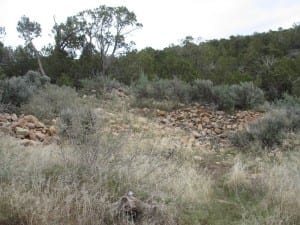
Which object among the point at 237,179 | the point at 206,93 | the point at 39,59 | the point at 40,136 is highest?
the point at 39,59

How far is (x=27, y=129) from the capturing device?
6.34 m

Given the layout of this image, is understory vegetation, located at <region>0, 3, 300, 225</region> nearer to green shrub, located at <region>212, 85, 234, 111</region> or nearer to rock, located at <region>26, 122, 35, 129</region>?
green shrub, located at <region>212, 85, 234, 111</region>

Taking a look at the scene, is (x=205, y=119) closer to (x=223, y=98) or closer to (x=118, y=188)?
(x=223, y=98)

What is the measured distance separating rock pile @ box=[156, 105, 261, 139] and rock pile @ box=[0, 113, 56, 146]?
2659mm

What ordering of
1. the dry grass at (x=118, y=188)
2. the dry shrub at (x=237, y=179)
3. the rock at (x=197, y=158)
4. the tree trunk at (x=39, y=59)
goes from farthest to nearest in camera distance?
the tree trunk at (x=39, y=59) → the rock at (x=197, y=158) → the dry shrub at (x=237, y=179) → the dry grass at (x=118, y=188)

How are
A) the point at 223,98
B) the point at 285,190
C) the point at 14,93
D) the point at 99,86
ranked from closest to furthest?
1. the point at 285,190
2. the point at 14,93
3. the point at 223,98
4. the point at 99,86

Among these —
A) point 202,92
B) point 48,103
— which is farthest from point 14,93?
point 202,92

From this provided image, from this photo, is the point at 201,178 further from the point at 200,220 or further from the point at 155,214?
the point at 155,214

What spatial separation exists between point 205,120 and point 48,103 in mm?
3208

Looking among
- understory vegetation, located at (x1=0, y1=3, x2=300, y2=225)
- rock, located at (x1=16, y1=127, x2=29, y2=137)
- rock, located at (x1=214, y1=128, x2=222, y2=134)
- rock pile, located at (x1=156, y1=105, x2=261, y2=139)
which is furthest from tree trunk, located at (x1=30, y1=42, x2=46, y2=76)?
rock, located at (x1=16, y1=127, x2=29, y2=137)

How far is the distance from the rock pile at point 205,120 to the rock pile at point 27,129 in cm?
266

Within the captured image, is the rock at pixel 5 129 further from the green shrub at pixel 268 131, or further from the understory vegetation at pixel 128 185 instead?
the green shrub at pixel 268 131

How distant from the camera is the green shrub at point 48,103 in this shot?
25.4 ft

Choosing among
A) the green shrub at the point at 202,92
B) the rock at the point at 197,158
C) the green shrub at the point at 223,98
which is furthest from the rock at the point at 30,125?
the green shrub at the point at 202,92
